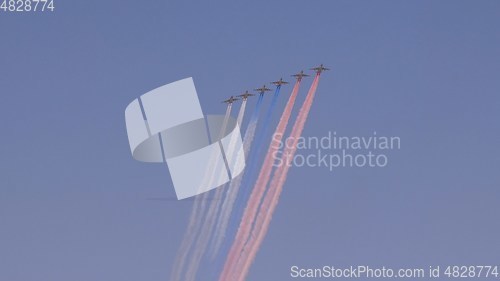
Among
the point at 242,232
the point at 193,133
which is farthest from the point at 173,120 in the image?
the point at 242,232

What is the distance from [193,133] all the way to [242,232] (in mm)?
2206

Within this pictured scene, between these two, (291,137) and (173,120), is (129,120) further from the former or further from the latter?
(291,137)

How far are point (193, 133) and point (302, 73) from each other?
245 centimetres

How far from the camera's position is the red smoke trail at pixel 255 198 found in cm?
3297

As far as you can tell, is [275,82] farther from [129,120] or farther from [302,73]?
[129,120]

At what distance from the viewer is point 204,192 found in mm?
32875

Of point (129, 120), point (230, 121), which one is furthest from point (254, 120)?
point (129, 120)

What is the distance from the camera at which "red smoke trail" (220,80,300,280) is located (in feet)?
108

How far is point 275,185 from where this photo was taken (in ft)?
108

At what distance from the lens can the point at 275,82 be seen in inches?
1303

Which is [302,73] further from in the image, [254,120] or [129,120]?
[129,120]

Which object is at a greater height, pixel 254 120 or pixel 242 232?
pixel 254 120

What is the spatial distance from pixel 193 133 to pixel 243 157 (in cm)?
131

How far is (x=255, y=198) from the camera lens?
3341cm
